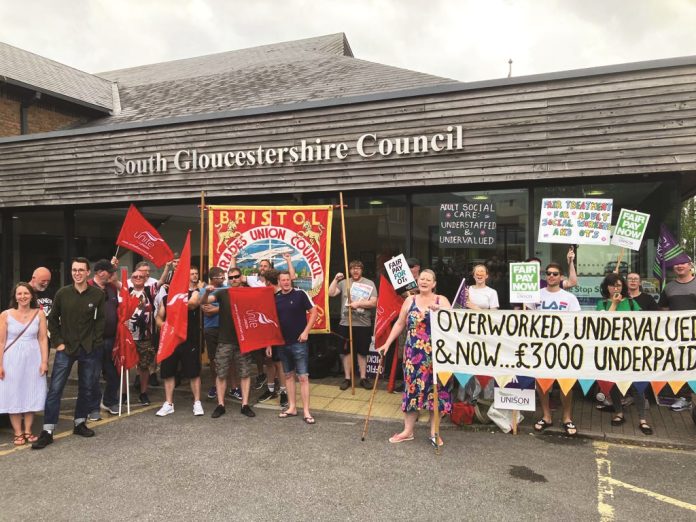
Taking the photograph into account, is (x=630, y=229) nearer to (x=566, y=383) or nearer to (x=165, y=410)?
(x=566, y=383)

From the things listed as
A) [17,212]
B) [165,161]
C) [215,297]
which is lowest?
[215,297]

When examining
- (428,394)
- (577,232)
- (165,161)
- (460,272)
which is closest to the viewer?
(428,394)

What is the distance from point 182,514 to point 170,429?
79.5 inches

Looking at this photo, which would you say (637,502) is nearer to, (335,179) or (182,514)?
(182,514)

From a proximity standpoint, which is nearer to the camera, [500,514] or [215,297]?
[500,514]

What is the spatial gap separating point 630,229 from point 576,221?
2.02 feet

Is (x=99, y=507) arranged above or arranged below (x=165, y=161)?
below

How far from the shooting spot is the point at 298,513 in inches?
139

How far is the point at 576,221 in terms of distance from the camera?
5.98 meters

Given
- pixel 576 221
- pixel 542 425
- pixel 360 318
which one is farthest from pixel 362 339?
pixel 576 221

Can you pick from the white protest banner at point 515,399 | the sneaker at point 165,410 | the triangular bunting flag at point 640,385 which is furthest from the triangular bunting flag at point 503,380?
the sneaker at point 165,410

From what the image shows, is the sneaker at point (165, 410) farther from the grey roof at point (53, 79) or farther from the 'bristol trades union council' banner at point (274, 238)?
the grey roof at point (53, 79)

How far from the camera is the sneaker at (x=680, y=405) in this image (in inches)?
241

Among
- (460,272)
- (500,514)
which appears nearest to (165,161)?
(460,272)
